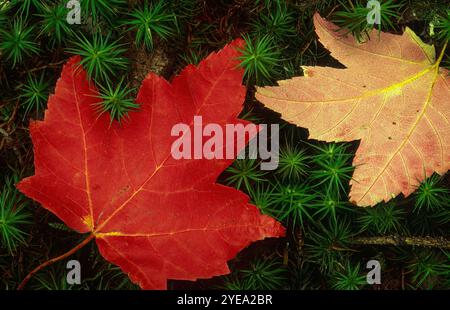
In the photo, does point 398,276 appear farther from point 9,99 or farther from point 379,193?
point 9,99

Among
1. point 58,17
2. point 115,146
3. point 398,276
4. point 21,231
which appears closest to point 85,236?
point 21,231

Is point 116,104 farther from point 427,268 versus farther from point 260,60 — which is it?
point 427,268

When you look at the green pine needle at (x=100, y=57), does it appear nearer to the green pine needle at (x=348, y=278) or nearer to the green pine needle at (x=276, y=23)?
the green pine needle at (x=276, y=23)

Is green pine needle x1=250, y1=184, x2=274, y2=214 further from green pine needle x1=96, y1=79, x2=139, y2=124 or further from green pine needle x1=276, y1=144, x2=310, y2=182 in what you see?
green pine needle x1=96, y1=79, x2=139, y2=124

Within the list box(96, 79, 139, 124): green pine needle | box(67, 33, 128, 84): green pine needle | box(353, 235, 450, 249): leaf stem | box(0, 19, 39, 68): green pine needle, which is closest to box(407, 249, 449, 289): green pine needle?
box(353, 235, 450, 249): leaf stem

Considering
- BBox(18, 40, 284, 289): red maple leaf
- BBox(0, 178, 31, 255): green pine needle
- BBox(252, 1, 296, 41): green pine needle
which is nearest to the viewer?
BBox(18, 40, 284, 289): red maple leaf

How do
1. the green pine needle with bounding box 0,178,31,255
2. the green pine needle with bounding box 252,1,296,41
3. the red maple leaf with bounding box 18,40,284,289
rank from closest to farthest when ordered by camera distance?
the red maple leaf with bounding box 18,40,284,289
the green pine needle with bounding box 0,178,31,255
the green pine needle with bounding box 252,1,296,41
